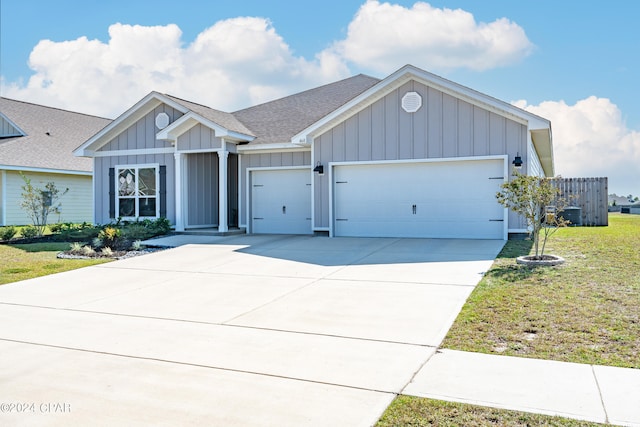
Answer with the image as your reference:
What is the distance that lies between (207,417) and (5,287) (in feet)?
21.4

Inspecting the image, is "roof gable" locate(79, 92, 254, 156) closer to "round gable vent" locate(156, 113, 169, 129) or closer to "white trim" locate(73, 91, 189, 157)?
"white trim" locate(73, 91, 189, 157)

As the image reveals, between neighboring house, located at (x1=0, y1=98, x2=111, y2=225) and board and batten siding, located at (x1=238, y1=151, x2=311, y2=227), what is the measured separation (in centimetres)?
1032

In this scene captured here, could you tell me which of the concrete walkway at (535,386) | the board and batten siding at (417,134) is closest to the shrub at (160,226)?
the board and batten siding at (417,134)

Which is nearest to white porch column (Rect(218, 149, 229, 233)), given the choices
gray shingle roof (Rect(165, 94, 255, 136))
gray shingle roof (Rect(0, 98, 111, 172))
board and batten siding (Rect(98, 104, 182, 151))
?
gray shingle roof (Rect(165, 94, 255, 136))

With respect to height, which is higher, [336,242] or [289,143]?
[289,143]

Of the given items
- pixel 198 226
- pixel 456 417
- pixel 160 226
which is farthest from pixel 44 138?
pixel 456 417

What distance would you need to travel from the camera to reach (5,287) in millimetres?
8312

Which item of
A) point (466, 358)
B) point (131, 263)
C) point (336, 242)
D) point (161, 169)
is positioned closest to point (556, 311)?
point (466, 358)

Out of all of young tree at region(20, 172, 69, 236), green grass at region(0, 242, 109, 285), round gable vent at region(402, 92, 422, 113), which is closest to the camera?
green grass at region(0, 242, 109, 285)

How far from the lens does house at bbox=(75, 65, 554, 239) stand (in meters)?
12.6

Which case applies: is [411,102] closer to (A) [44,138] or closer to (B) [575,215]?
(B) [575,215]

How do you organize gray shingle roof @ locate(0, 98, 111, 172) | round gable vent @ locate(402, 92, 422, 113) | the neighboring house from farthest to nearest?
gray shingle roof @ locate(0, 98, 111, 172)
the neighboring house
round gable vent @ locate(402, 92, 422, 113)

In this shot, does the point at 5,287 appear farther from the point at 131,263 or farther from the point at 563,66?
the point at 563,66

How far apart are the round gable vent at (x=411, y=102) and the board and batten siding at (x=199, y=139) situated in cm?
543
